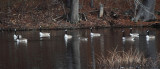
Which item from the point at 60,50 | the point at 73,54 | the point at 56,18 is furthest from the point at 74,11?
the point at 73,54

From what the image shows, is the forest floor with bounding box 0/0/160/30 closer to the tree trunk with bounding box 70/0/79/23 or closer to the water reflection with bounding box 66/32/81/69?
the tree trunk with bounding box 70/0/79/23

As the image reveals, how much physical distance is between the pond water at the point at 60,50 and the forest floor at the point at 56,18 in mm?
8296

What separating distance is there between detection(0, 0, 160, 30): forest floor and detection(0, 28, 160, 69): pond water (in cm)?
830

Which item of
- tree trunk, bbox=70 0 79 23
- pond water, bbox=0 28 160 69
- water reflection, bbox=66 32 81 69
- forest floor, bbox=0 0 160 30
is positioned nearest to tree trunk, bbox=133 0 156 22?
forest floor, bbox=0 0 160 30

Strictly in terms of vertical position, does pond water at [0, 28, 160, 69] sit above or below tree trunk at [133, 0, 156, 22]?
below

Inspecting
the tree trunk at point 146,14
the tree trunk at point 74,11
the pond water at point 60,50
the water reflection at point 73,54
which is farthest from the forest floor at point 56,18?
the water reflection at point 73,54

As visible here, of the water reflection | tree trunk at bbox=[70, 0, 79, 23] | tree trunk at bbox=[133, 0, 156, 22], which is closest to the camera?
the water reflection

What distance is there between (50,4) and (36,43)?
20.3m

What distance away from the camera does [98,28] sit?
46906mm

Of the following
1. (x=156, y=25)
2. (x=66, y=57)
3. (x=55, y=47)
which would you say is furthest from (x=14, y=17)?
(x=66, y=57)

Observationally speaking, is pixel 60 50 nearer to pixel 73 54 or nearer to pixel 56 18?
pixel 73 54

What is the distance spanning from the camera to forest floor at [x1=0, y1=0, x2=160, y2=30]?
46741 millimetres

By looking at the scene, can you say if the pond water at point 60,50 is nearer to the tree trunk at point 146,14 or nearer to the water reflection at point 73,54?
the water reflection at point 73,54

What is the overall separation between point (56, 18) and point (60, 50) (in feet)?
67.6
